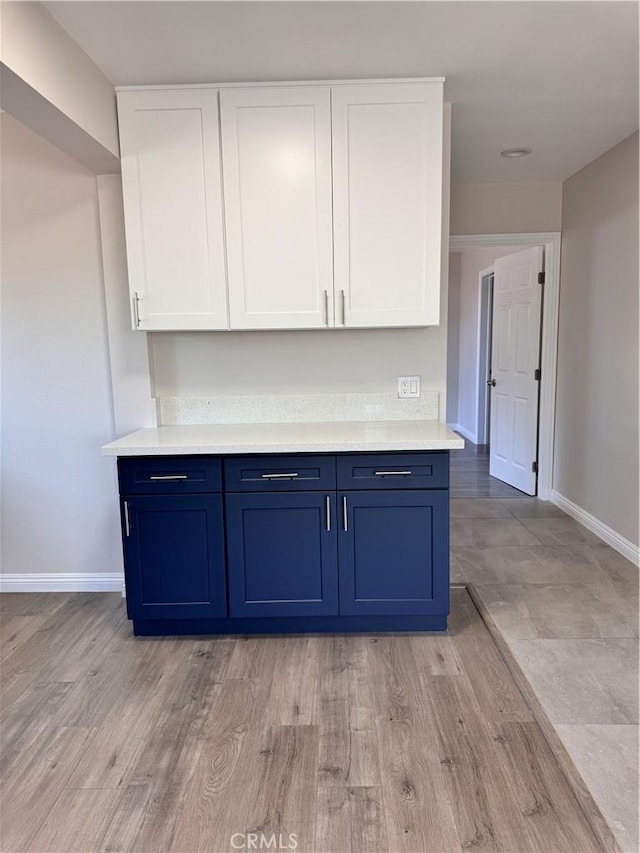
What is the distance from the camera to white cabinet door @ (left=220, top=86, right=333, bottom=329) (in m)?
2.35

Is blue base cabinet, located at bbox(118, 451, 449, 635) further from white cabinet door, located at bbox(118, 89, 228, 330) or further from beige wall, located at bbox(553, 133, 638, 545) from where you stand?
beige wall, located at bbox(553, 133, 638, 545)

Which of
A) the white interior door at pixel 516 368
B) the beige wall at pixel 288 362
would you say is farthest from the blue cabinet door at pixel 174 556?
the white interior door at pixel 516 368

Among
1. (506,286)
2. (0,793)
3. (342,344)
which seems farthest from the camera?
(506,286)

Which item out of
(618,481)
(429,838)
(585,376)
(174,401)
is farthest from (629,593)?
(174,401)

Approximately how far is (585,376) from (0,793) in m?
3.83

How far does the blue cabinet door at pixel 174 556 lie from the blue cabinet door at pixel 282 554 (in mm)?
71

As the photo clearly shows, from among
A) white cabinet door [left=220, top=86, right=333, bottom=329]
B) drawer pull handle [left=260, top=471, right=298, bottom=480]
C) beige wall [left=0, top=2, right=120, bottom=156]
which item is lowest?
drawer pull handle [left=260, top=471, right=298, bottom=480]

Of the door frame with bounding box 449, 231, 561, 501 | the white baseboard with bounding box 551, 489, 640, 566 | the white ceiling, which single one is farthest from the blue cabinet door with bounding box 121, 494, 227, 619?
the door frame with bounding box 449, 231, 561, 501

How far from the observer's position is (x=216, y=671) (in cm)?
221

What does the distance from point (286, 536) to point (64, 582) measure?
148 centimetres

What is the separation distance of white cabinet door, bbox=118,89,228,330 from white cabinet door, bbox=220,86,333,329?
0.25 ft

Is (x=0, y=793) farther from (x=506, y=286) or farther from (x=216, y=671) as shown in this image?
(x=506, y=286)

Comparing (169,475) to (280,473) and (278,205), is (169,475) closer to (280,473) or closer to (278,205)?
(280,473)

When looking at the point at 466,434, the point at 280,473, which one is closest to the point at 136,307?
the point at 280,473
